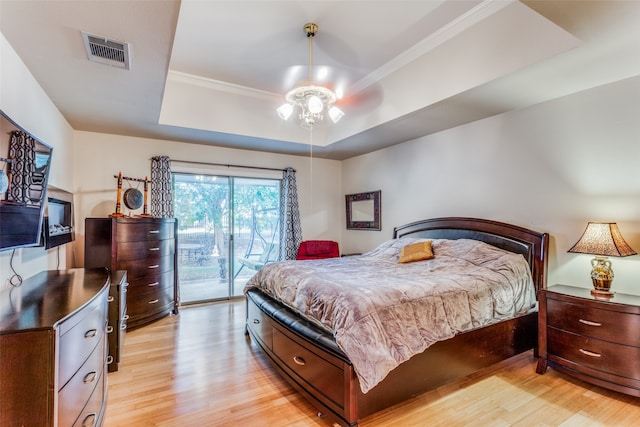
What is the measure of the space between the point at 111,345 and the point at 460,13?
4132mm

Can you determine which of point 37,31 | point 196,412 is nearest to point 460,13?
point 37,31

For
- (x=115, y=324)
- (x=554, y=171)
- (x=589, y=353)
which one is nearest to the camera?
(x=589, y=353)

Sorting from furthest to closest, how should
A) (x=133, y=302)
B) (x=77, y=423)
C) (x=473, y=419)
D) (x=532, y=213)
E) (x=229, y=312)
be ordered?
(x=229, y=312), (x=133, y=302), (x=532, y=213), (x=473, y=419), (x=77, y=423)

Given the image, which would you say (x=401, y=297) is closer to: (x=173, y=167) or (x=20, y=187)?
(x=20, y=187)

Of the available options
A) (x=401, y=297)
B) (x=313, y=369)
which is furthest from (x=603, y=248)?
(x=313, y=369)

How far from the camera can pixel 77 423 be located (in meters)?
1.40

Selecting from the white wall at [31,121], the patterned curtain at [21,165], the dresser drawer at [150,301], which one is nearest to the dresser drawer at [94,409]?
the white wall at [31,121]

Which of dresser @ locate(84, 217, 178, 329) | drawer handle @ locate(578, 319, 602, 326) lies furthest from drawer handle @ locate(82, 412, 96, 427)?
drawer handle @ locate(578, 319, 602, 326)

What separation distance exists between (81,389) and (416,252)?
3.07 m

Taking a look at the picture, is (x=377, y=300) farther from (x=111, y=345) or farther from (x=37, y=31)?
(x=37, y=31)

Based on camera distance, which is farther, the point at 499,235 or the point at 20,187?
the point at 499,235

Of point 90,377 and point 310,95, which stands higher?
point 310,95

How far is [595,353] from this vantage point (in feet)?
7.65

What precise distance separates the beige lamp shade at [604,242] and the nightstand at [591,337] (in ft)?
1.19
